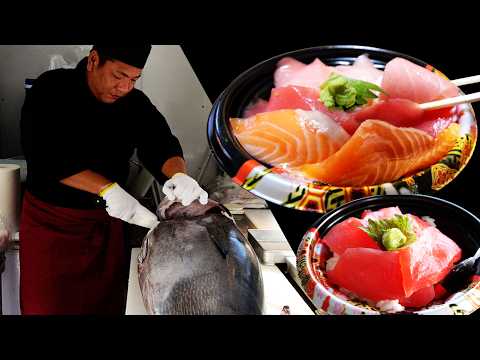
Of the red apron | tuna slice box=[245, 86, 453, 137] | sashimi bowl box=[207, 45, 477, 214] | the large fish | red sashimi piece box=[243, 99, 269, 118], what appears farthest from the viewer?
the red apron

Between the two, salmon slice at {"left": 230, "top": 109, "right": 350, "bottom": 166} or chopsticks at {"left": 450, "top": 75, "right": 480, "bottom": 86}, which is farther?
chopsticks at {"left": 450, "top": 75, "right": 480, "bottom": 86}

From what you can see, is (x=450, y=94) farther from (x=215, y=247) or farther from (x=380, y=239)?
(x=215, y=247)

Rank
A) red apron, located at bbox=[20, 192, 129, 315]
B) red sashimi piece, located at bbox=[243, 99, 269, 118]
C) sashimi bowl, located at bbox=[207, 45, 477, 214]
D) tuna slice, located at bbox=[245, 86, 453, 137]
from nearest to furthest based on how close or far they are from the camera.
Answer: sashimi bowl, located at bbox=[207, 45, 477, 214], tuna slice, located at bbox=[245, 86, 453, 137], red sashimi piece, located at bbox=[243, 99, 269, 118], red apron, located at bbox=[20, 192, 129, 315]

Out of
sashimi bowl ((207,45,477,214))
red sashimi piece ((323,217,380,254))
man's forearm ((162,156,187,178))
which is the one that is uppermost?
sashimi bowl ((207,45,477,214))

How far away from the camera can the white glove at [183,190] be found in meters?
1.57

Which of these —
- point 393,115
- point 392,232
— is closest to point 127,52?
point 393,115

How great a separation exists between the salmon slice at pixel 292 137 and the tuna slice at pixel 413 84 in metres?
0.19

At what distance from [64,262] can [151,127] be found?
46 cm

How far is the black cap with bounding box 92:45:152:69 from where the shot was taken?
1.50m

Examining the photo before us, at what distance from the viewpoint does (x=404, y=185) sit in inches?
44.8

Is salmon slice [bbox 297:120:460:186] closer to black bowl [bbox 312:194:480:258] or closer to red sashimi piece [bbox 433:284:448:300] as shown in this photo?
black bowl [bbox 312:194:480:258]

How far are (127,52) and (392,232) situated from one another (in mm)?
838

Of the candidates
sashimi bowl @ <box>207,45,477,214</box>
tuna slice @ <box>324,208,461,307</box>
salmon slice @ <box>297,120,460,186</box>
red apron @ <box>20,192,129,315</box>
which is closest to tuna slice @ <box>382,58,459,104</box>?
sashimi bowl @ <box>207,45,477,214</box>

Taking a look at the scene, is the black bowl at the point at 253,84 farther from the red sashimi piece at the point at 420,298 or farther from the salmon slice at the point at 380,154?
the red sashimi piece at the point at 420,298
